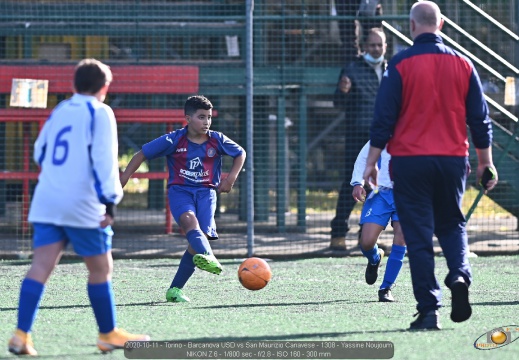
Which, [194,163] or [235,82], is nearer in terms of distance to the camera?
[194,163]

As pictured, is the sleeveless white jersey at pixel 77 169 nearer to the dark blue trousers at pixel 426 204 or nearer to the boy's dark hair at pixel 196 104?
the dark blue trousers at pixel 426 204

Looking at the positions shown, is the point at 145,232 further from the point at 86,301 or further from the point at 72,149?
the point at 72,149

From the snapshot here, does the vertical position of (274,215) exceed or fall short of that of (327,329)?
it falls short

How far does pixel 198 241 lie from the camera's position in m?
8.24

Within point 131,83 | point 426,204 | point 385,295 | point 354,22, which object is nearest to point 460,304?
point 426,204

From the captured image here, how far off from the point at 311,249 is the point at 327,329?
5.95 metres

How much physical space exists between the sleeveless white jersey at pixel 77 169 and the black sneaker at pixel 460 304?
6.79 feet

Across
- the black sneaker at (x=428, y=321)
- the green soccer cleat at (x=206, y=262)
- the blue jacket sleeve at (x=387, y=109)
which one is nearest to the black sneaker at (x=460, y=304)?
the black sneaker at (x=428, y=321)

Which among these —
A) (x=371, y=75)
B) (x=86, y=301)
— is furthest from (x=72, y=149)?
(x=371, y=75)

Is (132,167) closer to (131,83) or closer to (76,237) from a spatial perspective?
(76,237)

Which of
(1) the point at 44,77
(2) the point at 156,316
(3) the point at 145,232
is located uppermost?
(1) the point at 44,77

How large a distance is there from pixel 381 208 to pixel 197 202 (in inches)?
56.9

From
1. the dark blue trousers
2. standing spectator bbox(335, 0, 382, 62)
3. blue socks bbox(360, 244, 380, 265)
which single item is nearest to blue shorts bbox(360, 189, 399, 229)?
blue socks bbox(360, 244, 380, 265)

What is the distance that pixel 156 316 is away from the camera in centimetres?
734
